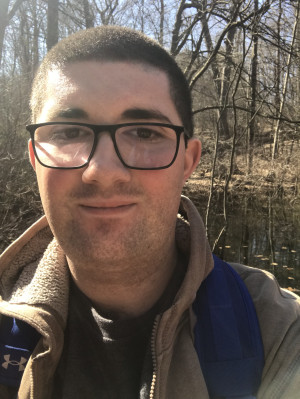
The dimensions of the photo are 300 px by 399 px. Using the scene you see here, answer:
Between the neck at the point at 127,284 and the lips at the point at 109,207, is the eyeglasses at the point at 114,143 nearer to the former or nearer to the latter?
the lips at the point at 109,207

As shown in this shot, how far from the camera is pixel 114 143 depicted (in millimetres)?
1404

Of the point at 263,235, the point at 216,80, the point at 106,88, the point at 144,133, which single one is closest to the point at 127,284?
the point at 144,133

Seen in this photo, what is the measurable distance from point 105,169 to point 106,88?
0.33 m

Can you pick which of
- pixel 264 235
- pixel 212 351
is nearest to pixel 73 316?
pixel 212 351

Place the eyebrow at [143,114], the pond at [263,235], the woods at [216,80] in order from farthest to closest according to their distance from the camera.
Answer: the pond at [263,235] < the woods at [216,80] < the eyebrow at [143,114]

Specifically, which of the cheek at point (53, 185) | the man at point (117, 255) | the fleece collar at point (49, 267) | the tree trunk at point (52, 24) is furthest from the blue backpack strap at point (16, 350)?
the tree trunk at point (52, 24)

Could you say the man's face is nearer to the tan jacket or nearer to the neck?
the neck

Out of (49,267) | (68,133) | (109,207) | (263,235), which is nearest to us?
(109,207)

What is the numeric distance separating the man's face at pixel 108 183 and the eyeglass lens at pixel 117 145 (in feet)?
0.10

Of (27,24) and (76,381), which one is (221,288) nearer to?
(76,381)

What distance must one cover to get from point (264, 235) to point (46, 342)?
822 cm

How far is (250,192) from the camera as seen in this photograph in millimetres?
10969

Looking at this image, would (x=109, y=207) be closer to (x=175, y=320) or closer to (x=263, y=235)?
(x=175, y=320)

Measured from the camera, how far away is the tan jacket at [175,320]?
1.25 metres
